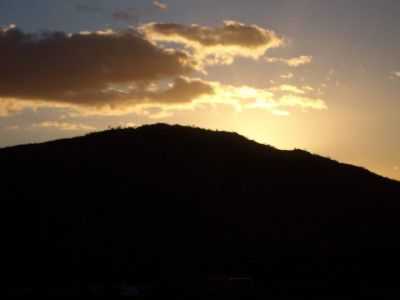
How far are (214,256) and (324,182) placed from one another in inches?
609

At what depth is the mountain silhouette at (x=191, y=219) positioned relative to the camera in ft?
126

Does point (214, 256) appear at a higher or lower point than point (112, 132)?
lower

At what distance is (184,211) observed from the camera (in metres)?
47.5

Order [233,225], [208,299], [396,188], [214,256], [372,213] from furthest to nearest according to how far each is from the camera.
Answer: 1. [396,188]
2. [372,213]
3. [233,225]
4. [214,256]
5. [208,299]

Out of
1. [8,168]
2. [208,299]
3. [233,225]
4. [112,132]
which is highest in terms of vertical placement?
[112,132]

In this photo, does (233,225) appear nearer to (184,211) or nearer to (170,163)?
(184,211)

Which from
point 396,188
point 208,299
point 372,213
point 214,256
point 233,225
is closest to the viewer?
point 208,299

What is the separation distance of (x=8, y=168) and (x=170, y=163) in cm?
1334

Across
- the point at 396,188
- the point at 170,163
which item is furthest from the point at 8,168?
the point at 396,188

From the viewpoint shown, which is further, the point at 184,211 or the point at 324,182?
the point at 324,182

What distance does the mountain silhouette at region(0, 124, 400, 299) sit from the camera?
38438 mm

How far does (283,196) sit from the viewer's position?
5081 centimetres

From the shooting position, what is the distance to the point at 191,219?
154 feet

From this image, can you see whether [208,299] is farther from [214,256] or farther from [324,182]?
[324,182]
